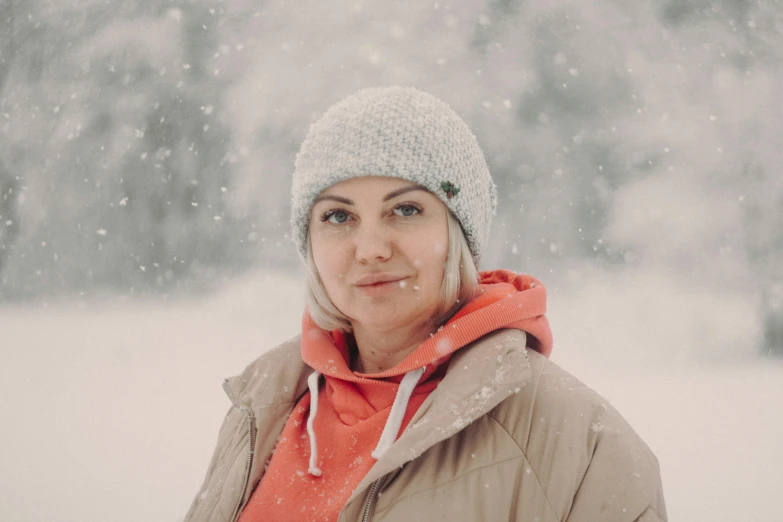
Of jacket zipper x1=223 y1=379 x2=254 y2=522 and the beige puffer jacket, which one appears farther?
jacket zipper x1=223 y1=379 x2=254 y2=522

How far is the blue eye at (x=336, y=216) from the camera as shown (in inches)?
57.4

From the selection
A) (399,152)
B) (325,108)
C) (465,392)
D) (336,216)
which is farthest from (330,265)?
(325,108)

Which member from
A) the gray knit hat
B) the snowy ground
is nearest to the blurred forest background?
the snowy ground

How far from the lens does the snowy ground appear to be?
3.89 m

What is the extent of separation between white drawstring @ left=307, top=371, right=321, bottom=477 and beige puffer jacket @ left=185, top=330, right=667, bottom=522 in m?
0.21

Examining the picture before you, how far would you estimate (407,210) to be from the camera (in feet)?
4.66

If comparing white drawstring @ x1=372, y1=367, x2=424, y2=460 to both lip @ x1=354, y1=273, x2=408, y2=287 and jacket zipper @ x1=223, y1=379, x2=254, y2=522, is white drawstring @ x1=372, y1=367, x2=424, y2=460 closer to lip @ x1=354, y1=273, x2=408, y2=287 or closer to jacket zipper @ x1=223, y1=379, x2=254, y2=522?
lip @ x1=354, y1=273, x2=408, y2=287

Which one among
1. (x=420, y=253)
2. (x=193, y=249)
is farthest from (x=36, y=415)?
(x=420, y=253)

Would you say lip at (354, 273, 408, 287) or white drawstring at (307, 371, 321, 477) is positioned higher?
lip at (354, 273, 408, 287)

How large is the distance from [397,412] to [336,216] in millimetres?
531

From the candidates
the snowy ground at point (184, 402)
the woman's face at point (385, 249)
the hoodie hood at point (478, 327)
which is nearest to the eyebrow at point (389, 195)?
the woman's face at point (385, 249)

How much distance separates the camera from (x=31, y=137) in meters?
7.87

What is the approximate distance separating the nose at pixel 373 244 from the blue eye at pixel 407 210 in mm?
70

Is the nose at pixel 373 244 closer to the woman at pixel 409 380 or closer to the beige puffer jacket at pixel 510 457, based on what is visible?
the woman at pixel 409 380
